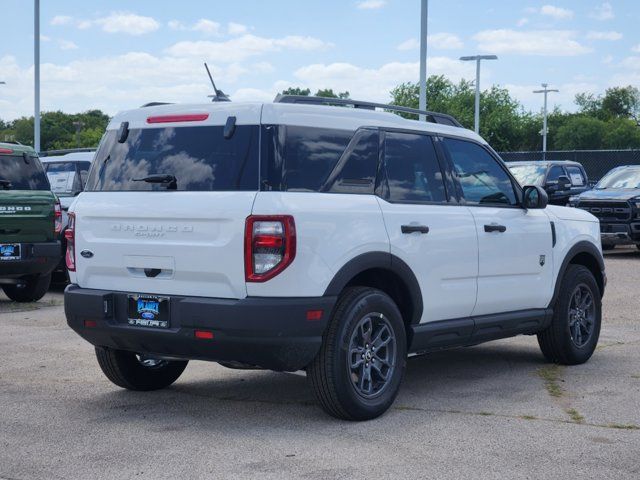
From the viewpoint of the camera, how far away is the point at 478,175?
7.87 metres

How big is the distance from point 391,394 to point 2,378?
10.3 feet

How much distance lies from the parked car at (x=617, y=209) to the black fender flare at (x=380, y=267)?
14295mm

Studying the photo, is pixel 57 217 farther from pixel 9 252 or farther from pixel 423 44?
pixel 423 44

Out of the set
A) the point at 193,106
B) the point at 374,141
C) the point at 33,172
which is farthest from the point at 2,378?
the point at 33,172

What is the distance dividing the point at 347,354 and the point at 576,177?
2032 cm

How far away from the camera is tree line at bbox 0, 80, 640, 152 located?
98.7 meters

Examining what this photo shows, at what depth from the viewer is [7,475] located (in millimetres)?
5355

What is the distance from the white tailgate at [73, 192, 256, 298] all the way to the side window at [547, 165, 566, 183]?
60.7 feet

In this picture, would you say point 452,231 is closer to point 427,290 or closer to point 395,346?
point 427,290

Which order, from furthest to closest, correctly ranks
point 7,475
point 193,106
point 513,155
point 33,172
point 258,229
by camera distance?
point 513,155 → point 33,172 → point 193,106 → point 258,229 → point 7,475

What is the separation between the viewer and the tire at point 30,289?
13.6 metres

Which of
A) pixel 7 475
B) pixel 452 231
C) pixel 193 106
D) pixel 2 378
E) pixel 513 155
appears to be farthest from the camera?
pixel 513 155

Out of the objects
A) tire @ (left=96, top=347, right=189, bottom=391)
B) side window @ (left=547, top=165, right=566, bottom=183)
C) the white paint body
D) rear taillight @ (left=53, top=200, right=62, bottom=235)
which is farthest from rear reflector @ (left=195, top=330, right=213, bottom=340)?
side window @ (left=547, top=165, right=566, bottom=183)

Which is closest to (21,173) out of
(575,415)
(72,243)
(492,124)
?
(72,243)
